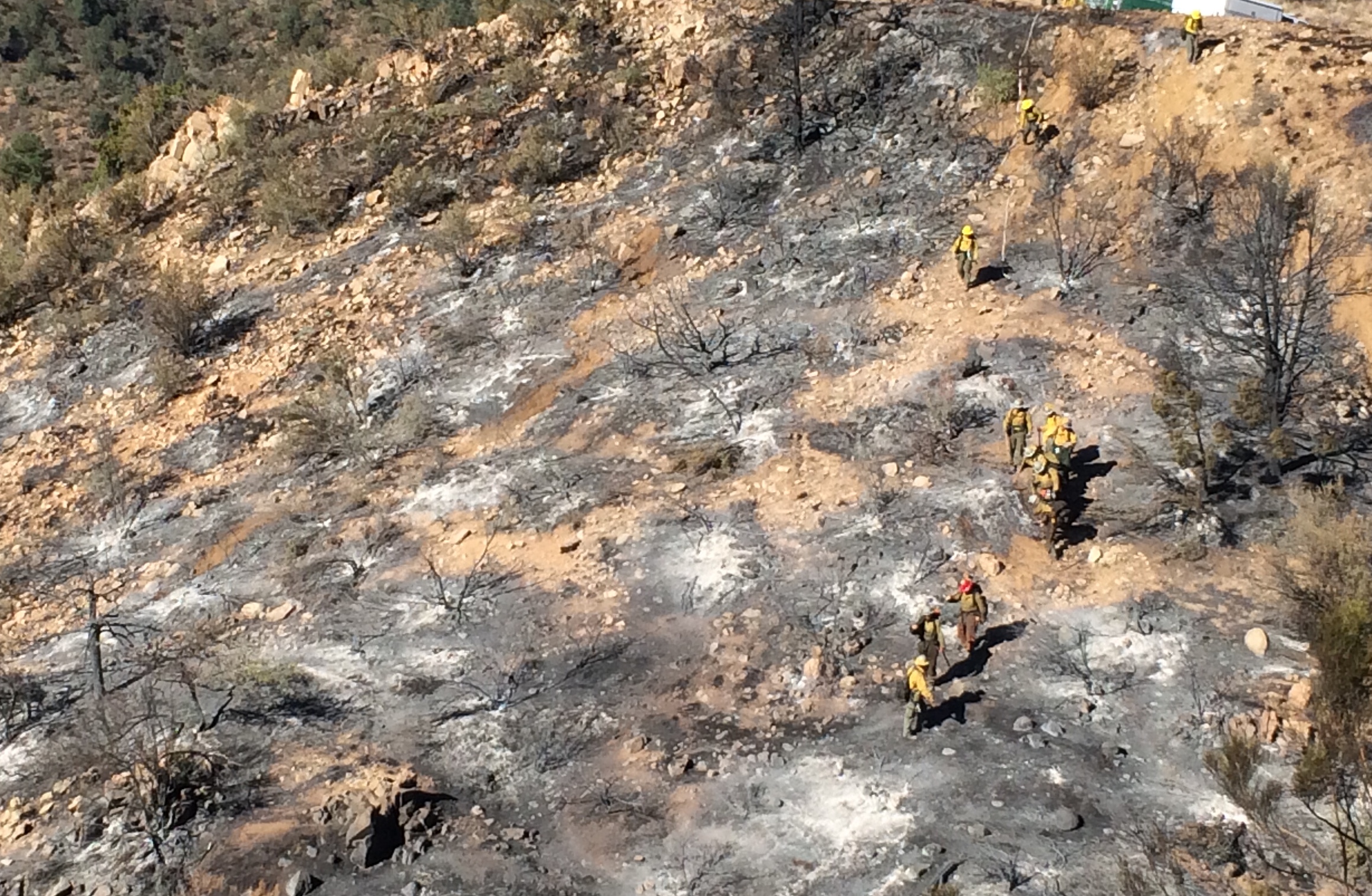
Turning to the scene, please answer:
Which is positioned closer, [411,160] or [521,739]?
[521,739]

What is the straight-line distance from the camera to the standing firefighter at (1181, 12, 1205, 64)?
678 inches

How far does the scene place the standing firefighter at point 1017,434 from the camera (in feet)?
41.5

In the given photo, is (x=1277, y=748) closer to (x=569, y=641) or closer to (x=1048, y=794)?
(x=1048, y=794)

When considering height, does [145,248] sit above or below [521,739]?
above

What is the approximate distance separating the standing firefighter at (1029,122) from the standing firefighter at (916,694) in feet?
37.9

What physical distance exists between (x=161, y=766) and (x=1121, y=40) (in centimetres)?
1838

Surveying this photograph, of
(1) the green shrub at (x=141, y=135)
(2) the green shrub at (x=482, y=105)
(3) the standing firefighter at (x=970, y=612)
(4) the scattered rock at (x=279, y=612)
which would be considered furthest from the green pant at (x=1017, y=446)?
(1) the green shrub at (x=141, y=135)

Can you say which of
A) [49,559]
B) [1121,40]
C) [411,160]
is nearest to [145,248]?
[411,160]

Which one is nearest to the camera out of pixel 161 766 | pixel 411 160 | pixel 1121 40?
pixel 161 766

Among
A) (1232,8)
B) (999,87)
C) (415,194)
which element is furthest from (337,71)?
(1232,8)

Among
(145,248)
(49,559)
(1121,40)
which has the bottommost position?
(49,559)

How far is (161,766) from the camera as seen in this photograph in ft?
32.6

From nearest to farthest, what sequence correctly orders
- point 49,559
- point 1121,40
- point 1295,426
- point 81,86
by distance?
point 1295,426
point 49,559
point 1121,40
point 81,86

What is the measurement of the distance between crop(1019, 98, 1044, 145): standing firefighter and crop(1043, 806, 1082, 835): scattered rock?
41.9ft
